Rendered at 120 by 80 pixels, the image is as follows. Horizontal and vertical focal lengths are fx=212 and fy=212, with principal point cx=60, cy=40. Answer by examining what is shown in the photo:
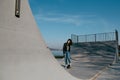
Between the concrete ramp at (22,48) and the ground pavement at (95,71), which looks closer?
the concrete ramp at (22,48)

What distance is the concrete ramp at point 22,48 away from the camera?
4.30 metres

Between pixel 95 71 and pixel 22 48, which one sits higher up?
pixel 22 48

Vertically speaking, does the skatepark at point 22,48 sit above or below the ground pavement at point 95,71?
above

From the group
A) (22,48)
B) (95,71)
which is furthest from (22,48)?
(95,71)

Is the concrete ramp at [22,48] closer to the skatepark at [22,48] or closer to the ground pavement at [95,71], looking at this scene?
the skatepark at [22,48]

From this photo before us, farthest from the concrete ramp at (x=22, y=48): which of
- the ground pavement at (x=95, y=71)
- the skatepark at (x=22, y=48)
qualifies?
the ground pavement at (x=95, y=71)

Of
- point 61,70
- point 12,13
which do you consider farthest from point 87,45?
point 12,13

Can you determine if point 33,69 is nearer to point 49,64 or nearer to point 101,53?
point 49,64

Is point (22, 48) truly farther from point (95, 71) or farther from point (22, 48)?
point (95, 71)

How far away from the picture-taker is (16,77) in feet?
14.3

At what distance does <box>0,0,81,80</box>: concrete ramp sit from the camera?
4.30 meters

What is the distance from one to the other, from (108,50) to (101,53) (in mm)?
1491

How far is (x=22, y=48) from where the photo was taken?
475 centimetres

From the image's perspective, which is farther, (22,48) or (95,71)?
(95,71)
